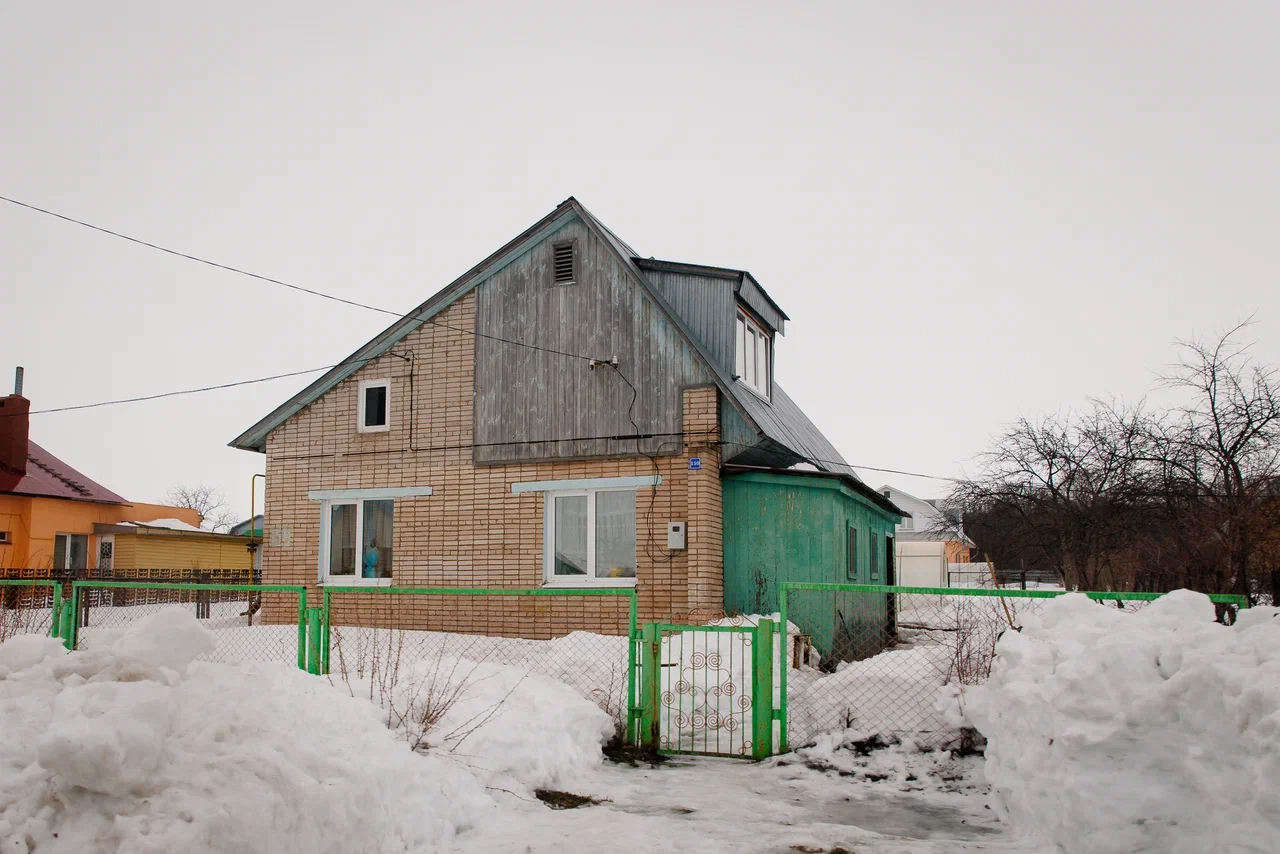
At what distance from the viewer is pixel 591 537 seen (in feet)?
49.3

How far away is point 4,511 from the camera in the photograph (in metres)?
29.2

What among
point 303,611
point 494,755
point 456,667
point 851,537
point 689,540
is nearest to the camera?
point 494,755

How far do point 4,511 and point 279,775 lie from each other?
1146 inches

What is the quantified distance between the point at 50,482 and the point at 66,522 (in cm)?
136

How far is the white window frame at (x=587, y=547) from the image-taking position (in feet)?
48.2

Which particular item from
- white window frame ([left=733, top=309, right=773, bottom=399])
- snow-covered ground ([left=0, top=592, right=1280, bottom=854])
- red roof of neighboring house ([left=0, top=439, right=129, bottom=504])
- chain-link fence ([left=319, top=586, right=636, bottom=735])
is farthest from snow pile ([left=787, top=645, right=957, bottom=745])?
red roof of neighboring house ([left=0, top=439, right=129, bottom=504])

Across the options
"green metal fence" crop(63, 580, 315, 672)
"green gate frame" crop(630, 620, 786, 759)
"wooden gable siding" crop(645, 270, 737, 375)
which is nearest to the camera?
"green gate frame" crop(630, 620, 786, 759)

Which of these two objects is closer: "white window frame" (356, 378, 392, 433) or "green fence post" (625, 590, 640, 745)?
"green fence post" (625, 590, 640, 745)

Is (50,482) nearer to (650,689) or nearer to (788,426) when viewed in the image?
(788,426)

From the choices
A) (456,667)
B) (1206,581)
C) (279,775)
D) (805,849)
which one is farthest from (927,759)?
(1206,581)

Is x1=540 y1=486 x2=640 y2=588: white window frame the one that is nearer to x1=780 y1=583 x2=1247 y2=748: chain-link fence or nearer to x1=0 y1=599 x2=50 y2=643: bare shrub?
x1=780 y1=583 x2=1247 y2=748: chain-link fence

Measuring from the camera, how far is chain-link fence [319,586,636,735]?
862cm

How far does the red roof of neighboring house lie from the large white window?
21.5 meters

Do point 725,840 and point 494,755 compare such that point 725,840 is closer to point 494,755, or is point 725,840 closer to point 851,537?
point 494,755
